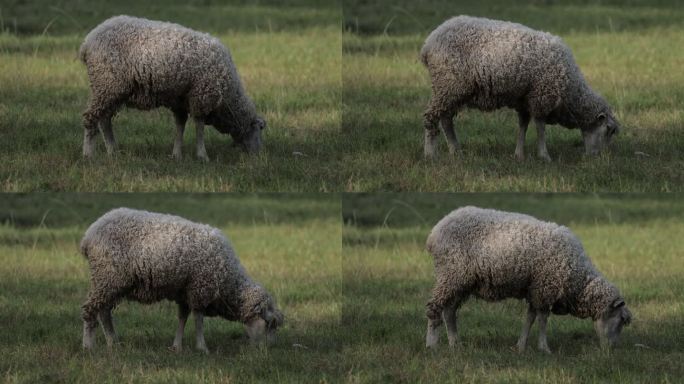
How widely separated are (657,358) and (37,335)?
697cm

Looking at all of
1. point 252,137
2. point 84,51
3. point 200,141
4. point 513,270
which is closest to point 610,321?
point 513,270

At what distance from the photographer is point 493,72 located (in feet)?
53.9

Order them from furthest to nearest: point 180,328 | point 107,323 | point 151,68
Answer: point 151,68
point 180,328
point 107,323

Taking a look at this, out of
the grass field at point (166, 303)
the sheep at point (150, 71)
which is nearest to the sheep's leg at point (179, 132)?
the sheep at point (150, 71)

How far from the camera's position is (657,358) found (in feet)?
49.6

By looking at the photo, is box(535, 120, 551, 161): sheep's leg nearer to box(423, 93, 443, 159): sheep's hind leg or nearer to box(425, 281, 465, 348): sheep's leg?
box(423, 93, 443, 159): sheep's hind leg

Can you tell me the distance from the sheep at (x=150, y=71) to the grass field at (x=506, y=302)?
10.5 ft

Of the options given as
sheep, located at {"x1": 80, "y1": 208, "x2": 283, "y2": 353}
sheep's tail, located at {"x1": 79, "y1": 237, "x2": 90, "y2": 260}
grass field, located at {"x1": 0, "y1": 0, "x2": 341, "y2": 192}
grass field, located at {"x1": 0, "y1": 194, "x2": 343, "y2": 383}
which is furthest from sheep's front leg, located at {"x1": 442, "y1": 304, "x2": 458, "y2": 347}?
sheep's tail, located at {"x1": 79, "y1": 237, "x2": 90, "y2": 260}

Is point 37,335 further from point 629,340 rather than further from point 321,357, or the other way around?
point 629,340

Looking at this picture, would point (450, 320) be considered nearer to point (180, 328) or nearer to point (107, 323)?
point (180, 328)

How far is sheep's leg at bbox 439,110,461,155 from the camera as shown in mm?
16891

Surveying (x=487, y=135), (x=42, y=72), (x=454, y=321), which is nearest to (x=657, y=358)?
(x=454, y=321)

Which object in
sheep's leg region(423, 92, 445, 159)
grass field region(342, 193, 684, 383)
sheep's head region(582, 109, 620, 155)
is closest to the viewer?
grass field region(342, 193, 684, 383)

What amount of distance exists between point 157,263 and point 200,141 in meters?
2.40
